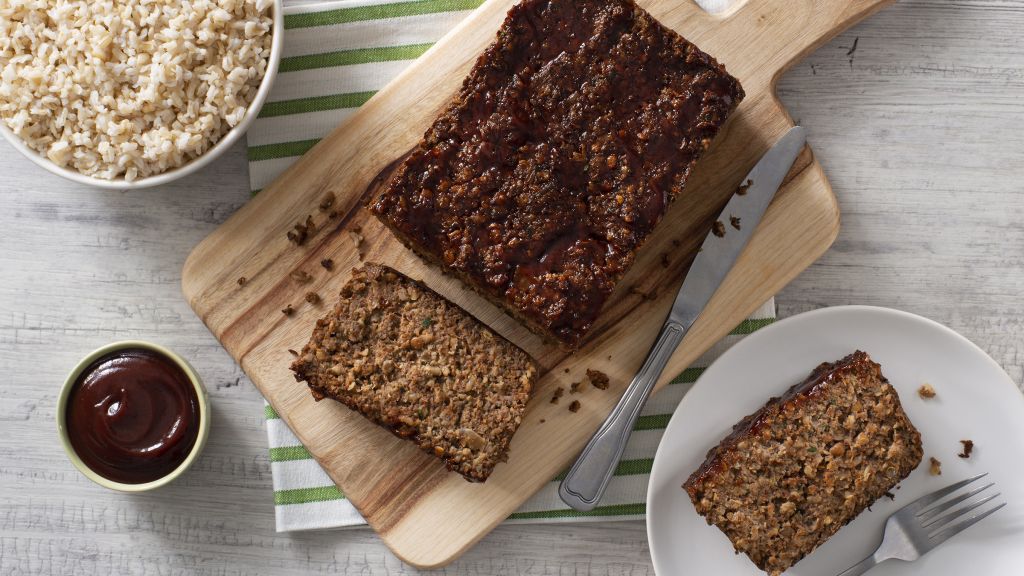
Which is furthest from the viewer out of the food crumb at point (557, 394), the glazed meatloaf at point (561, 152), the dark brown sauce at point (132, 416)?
the food crumb at point (557, 394)

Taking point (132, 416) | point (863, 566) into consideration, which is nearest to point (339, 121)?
point (132, 416)

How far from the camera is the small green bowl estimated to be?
4035mm

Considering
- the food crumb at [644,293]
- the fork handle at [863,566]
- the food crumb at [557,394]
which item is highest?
the food crumb at [644,293]

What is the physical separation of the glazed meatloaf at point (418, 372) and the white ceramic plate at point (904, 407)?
98 cm

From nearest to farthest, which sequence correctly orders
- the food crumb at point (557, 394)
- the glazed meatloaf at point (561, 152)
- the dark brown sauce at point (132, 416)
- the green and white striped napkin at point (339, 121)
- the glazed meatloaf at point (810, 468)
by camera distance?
the glazed meatloaf at point (561, 152)
the glazed meatloaf at point (810, 468)
the dark brown sauce at point (132, 416)
the food crumb at point (557, 394)
the green and white striped napkin at point (339, 121)

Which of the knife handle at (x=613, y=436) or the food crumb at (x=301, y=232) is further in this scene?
the food crumb at (x=301, y=232)

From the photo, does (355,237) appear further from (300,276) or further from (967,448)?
(967,448)

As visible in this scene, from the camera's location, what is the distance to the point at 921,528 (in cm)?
414

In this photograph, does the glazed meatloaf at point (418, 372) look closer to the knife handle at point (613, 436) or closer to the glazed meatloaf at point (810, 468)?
the knife handle at point (613, 436)

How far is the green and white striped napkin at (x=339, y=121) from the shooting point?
4418mm

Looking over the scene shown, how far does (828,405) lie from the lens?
397 cm

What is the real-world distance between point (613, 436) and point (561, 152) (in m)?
1.58

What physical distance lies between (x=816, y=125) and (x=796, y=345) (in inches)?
52.7

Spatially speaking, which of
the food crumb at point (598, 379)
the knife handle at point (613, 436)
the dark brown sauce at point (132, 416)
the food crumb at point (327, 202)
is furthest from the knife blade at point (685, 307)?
the dark brown sauce at point (132, 416)
